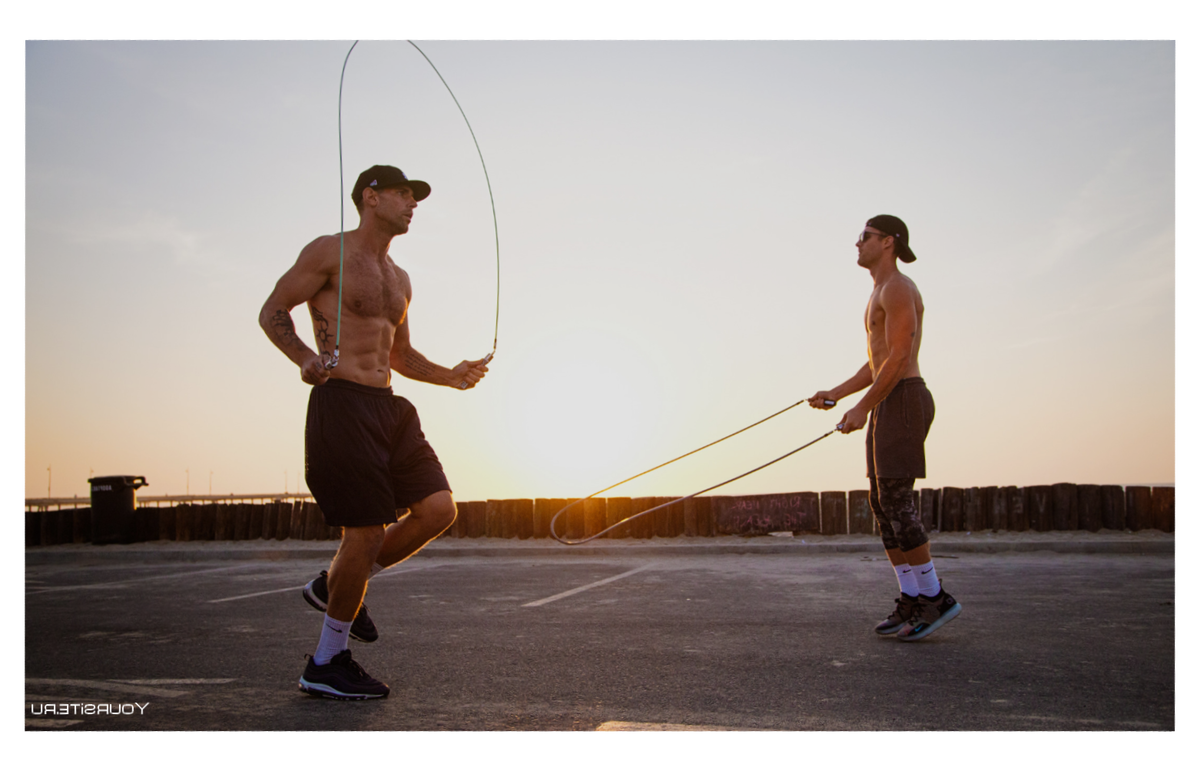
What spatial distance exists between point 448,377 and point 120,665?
7.55ft

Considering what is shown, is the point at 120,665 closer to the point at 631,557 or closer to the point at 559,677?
the point at 559,677

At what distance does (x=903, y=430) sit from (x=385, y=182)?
3.22 meters

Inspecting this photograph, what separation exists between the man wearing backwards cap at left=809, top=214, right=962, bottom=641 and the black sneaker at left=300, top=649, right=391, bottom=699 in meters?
2.92

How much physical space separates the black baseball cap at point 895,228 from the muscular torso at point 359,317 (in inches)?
123

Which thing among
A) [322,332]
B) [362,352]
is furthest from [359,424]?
[322,332]

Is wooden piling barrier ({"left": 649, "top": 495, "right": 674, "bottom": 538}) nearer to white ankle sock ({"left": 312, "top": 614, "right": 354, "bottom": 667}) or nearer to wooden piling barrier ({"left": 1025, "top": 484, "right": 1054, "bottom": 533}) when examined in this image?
wooden piling barrier ({"left": 1025, "top": 484, "right": 1054, "bottom": 533})

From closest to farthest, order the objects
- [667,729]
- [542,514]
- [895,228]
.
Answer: [667,729] < [895,228] < [542,514]

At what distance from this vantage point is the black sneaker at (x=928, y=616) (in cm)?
463

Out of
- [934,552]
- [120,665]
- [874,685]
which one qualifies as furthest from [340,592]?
[934,552]

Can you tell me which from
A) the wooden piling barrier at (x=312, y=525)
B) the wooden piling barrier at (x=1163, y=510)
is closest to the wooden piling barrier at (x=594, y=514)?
the wooden piling barrier at (x=312, y=525)

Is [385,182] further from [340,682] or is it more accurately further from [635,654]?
[635,654]

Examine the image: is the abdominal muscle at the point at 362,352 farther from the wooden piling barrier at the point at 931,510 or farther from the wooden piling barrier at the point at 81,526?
the wooden piling barrier at the point at 81,526

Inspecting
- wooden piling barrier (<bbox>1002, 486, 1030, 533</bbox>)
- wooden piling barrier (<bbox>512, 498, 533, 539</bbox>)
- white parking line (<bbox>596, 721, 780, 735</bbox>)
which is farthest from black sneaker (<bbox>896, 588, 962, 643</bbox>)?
wooden piling barrier (<bbox>512, 498, 533, 539</bbox>)

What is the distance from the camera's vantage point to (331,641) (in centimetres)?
354
